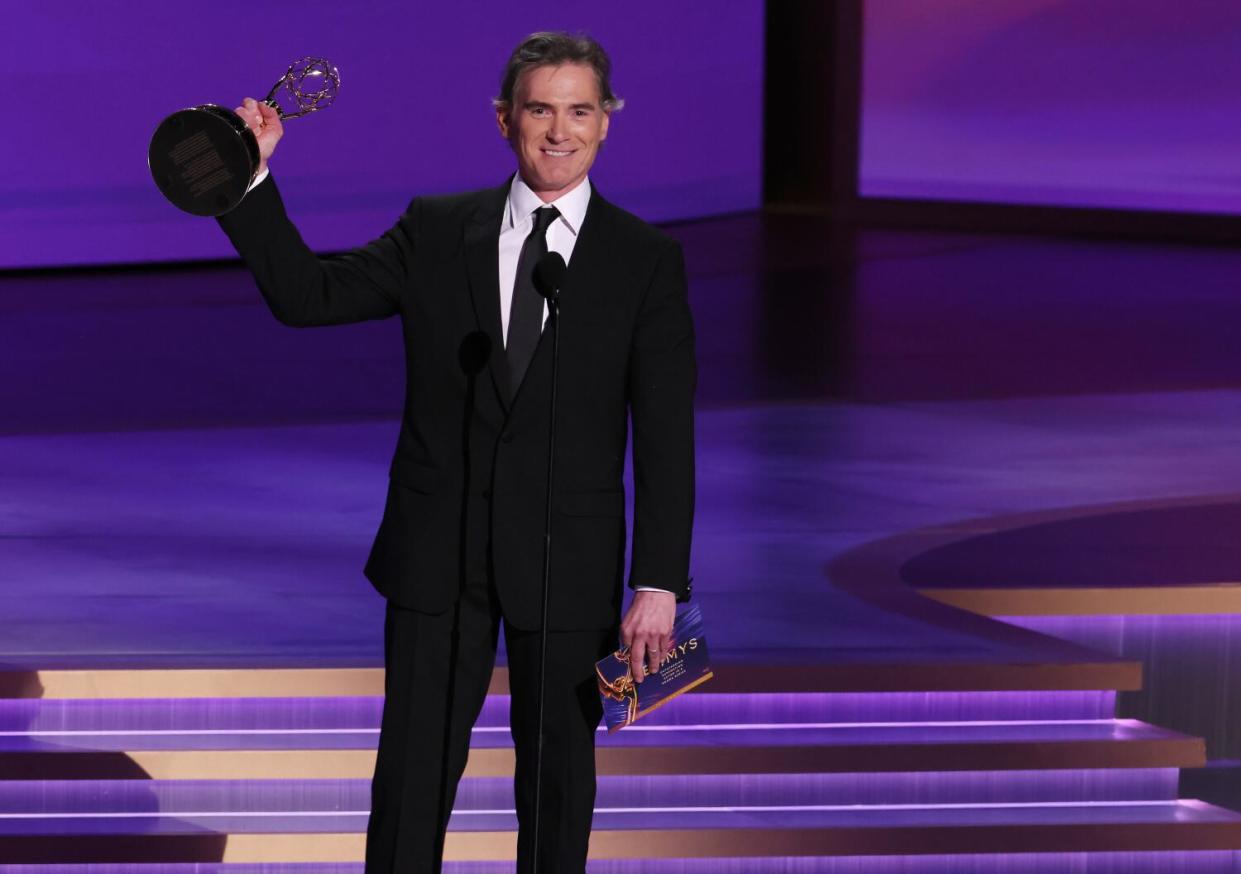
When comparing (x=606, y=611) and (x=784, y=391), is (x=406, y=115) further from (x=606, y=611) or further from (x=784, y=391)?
(x=606, y=611)

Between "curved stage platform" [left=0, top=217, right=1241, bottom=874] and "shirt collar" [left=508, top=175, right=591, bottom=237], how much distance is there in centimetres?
156

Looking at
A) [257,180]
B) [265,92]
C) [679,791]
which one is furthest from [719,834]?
[265,92]

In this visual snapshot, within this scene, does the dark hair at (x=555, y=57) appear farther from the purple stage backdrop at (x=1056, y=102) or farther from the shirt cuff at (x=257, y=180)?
the purple stage backdrop at (x=1056, y=102)

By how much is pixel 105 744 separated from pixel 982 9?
12.0 meters

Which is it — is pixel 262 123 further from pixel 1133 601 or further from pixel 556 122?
pixel 1133 601

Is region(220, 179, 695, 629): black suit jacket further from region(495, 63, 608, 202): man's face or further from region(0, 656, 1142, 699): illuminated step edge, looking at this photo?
region(0, 656, 1142, 699): illuminated step edge

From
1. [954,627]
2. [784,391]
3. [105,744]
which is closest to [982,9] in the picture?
[784,391]

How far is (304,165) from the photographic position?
11.8m

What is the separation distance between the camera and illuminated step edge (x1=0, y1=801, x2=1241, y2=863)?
3.61 metres

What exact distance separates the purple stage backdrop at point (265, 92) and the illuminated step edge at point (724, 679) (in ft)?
23.8

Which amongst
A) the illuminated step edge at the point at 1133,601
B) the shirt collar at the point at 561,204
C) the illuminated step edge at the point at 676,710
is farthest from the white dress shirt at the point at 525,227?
the illuminated step edge at the point at 1133,601

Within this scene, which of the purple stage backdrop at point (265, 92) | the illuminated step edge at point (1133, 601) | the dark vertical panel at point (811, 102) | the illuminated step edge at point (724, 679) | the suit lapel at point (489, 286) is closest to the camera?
the suit lapel at point (489, 286)

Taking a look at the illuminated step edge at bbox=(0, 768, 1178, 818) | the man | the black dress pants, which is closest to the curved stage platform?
the illuminated step edge at bbox=(0, 768, 1178, 818)

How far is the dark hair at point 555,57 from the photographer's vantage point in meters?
2.35
